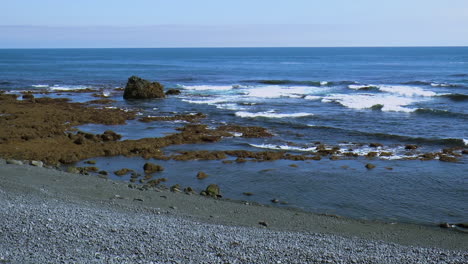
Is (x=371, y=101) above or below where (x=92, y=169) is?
above

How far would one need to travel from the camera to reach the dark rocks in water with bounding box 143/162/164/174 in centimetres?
2172

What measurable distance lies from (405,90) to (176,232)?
46858mm

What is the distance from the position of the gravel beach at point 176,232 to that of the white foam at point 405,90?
126 ft

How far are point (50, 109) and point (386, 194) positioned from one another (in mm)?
28047

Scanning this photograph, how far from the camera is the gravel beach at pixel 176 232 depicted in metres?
11.1

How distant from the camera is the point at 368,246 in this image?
12.9 meters

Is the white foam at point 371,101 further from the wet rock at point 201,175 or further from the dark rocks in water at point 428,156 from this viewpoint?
the wet rock at point 201,175

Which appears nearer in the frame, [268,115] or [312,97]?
[268,115]

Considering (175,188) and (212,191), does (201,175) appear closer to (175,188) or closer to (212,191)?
(175,188)

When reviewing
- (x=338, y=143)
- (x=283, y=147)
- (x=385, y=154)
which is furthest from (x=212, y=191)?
(x=338, y=143)

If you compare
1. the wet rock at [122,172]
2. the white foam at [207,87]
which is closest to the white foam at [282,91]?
the white foam at [207,87]

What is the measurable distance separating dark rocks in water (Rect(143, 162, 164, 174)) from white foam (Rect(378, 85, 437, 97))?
35945mm

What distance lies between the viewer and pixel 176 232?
12773mm

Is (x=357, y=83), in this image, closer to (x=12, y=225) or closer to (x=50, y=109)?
(x=50, y=109)
